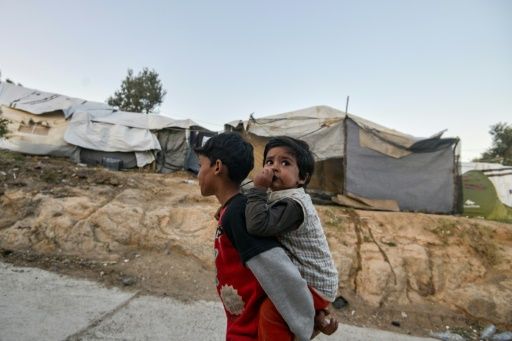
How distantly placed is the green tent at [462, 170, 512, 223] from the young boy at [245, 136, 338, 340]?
8029 mm

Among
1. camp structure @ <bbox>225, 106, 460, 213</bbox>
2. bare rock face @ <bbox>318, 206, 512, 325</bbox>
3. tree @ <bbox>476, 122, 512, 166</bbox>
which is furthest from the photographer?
tree @ <bbox>476, 122, 512, 166</bbox>

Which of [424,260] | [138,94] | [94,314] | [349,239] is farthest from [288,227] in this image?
[138,94]

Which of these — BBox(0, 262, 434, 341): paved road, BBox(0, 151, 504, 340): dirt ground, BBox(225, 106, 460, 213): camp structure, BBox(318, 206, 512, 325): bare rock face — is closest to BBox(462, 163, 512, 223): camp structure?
BBox(225, 106, 460, 213): camp structure

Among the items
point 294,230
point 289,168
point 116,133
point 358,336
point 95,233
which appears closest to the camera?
point 294,230

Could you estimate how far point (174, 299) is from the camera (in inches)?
130

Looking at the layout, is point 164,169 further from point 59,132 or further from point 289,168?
point 289,168

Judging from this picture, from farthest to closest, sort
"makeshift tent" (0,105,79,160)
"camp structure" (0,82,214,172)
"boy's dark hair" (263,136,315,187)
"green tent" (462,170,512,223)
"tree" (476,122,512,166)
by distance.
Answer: "tree" (476,122,512,166)
"camp structure" (0,82,214,172)
"makeshift tent" (0,105,79,160)
"green tent" (462,170,512,223)
"boy's dark hair" (263,136,315,187)

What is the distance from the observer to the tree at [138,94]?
24219mm

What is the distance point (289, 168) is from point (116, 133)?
11400 millimetres

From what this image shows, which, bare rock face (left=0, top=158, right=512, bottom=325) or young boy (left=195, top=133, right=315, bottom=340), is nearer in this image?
young boy (left=195, top=133, right=315, bottom=340)

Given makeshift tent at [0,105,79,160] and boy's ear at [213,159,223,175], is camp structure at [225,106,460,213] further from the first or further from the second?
makeshift tent at [0,105,79,160]

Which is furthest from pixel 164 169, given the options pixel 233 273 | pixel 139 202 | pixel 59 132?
pixel 233 273

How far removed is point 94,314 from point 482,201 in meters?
8.82

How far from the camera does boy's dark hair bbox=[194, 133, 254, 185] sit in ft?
3.76
